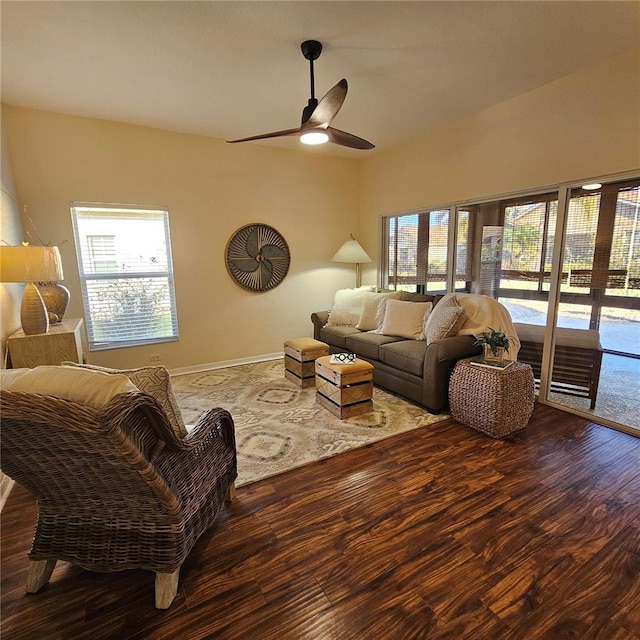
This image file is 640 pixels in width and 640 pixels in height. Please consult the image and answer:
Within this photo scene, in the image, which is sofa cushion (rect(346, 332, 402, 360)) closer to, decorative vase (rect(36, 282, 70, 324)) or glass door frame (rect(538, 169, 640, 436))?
glass door frame (rect(538, 169, 640, 436))

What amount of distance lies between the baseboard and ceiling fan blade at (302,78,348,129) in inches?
123

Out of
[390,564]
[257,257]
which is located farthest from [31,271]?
[390,564]

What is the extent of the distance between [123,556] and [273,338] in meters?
3.55

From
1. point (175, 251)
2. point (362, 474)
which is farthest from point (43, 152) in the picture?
point (362, 474)

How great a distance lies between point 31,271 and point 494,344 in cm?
345

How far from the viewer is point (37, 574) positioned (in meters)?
1.47

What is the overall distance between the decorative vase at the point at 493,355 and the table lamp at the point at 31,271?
337 cm

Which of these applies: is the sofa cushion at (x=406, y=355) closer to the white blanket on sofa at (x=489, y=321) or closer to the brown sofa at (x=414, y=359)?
the brown sofa at (x=414, y=359)

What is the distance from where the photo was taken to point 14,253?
2.29 meters

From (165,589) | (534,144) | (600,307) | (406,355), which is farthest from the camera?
(406,355)

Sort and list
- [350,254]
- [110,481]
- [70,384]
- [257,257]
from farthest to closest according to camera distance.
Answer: [350,254], [257,257], [110,481], [70,384]

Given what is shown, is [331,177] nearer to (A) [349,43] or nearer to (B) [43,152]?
(A) [349,43]

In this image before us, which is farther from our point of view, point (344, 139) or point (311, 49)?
point (344, 139)

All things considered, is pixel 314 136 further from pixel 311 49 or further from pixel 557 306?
pixel 557 306
